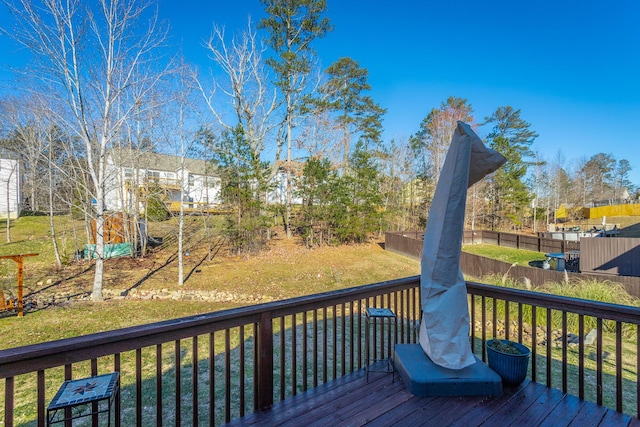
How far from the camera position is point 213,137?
1072 centimetres

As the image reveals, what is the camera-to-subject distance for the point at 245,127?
14.0 metres

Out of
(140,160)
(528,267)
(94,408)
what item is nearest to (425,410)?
(94,408)

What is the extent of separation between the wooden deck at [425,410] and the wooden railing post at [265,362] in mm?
77

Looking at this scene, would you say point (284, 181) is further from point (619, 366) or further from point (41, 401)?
point (41, 401)

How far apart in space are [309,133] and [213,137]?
6.19 metres

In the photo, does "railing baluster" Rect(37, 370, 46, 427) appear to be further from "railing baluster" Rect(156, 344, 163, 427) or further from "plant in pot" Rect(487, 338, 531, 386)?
"plant in pot" Rect(487, 338, 531, 386)

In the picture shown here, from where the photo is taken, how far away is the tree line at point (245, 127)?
701cm

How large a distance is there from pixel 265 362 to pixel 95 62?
8403mm

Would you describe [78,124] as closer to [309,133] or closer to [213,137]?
[213,137]

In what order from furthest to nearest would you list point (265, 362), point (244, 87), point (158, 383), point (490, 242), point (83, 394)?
1. point (490, 242)
2. point (244, 87)
3. point (265, 362)
4. point (158, 383)
5. point (83, 394)

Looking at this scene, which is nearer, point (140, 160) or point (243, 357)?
point (243, 357)

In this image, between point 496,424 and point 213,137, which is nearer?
point 496,424

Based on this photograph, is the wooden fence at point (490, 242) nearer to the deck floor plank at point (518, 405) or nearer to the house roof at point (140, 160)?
the house roof at point (140, 160)

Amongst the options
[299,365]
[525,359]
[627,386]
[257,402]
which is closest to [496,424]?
[525,359]
